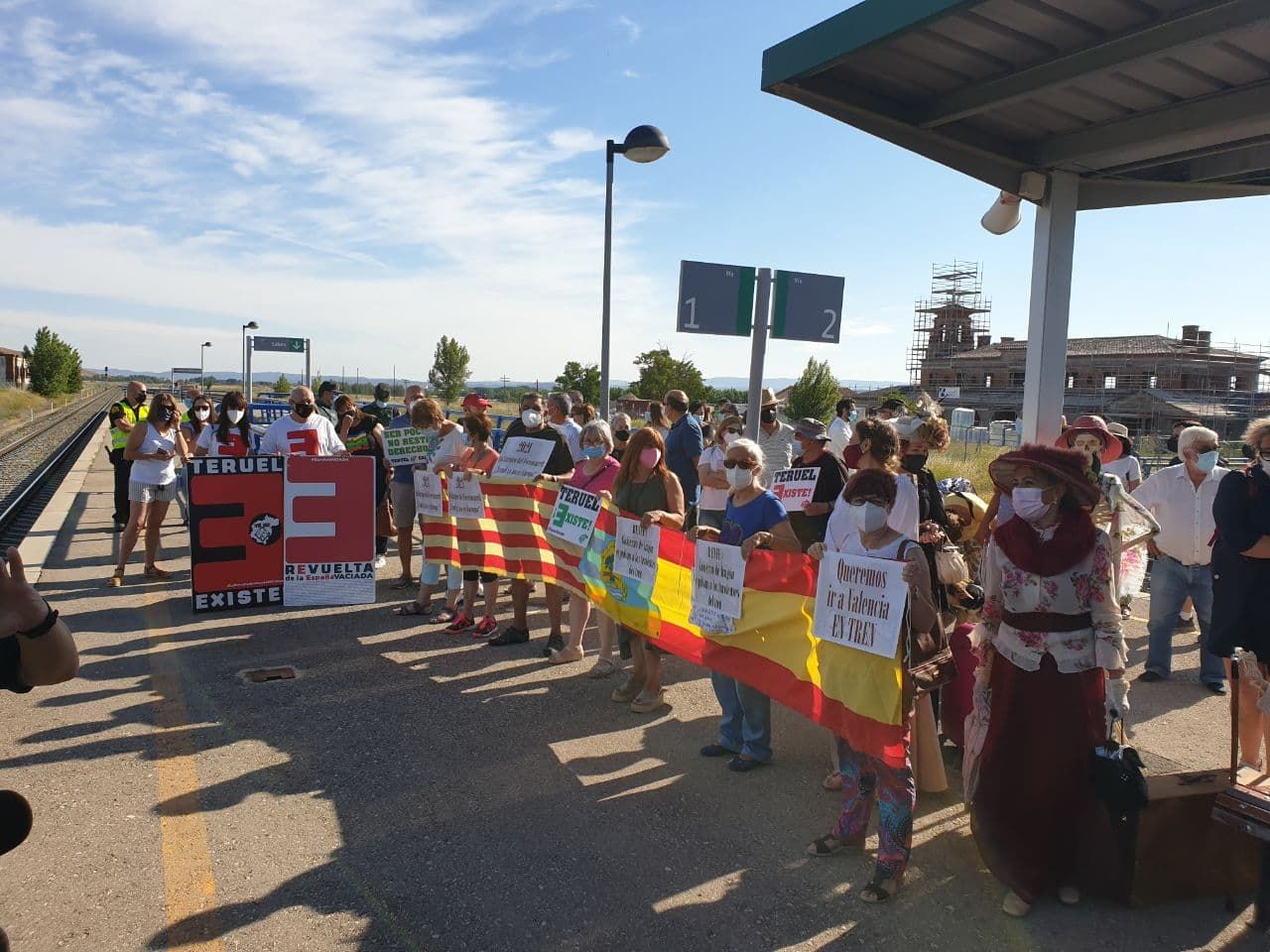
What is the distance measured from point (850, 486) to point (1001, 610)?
86 cm

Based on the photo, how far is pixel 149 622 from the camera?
26.1ft

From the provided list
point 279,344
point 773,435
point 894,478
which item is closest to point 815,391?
point 279,344

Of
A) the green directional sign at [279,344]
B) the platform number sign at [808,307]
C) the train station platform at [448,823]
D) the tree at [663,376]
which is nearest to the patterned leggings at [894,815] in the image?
the train station platform at [448,823]

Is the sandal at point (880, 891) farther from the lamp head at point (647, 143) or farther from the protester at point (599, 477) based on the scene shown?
the lamp head at point (647, 143)

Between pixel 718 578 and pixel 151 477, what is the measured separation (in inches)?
272

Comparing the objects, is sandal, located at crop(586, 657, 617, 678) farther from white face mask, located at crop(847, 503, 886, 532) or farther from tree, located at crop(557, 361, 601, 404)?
tree, located at crop(557, 361, 601, 404)

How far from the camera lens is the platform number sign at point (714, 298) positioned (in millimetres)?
7590

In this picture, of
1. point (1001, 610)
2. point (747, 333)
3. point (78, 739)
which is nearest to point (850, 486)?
point (1001, 610)

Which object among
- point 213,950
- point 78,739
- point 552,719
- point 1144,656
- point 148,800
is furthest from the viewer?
point 1144,656

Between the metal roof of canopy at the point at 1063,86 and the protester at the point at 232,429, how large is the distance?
7.24 m

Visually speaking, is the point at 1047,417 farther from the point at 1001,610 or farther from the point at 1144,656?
the point at 1144,656

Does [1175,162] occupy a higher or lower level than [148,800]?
higher

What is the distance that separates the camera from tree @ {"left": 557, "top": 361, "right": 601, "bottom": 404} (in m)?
49.7

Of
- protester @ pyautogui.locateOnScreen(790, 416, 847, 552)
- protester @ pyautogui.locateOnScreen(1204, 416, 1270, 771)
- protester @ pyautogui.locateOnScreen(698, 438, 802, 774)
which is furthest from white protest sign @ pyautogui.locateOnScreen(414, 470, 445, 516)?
protester @ pyautogui.locateOnScreen(1204, 416, 1270, 771)
